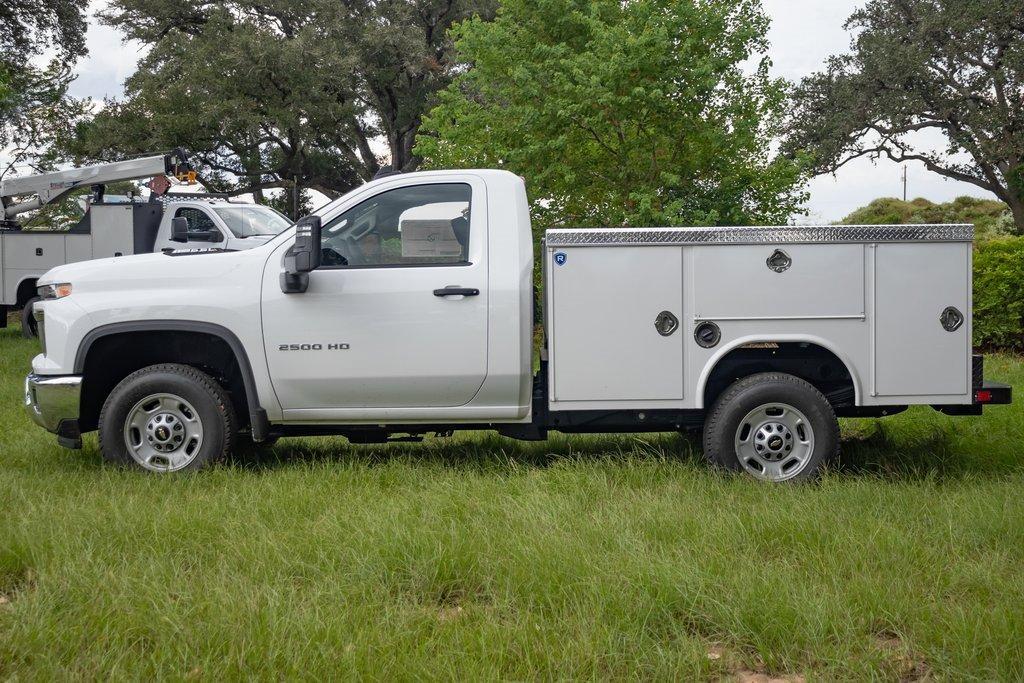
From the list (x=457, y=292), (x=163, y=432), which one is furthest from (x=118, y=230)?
(x=457, y=292)

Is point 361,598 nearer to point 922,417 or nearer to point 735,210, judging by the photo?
point 922,417

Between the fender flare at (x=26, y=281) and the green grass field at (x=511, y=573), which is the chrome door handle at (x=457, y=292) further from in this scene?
the fender flare at (x=26, y=281)

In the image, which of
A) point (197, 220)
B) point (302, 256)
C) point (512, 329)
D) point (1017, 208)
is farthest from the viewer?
point (1017, 208)

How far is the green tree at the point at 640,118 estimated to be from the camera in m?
13.2

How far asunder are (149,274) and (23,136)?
2868 cm

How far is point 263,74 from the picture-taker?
1095 inches

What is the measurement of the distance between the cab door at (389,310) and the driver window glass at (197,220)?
9.09 m

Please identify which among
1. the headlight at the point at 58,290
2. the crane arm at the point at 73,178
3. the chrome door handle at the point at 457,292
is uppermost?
the crane arm at the point at 73,178

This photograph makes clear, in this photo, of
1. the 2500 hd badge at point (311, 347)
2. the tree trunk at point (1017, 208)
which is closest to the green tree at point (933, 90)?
the tree trunk at point (1017, 208)

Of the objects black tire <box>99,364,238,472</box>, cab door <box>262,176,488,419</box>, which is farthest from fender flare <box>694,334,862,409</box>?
black tire <box>99,364,238,472</box>

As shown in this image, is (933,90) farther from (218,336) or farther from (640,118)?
(218,336)

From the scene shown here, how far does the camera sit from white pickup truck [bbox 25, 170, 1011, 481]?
239 inches

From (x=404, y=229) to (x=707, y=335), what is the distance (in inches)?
77.7

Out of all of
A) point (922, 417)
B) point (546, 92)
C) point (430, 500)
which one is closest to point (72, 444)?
point (430, 500)
